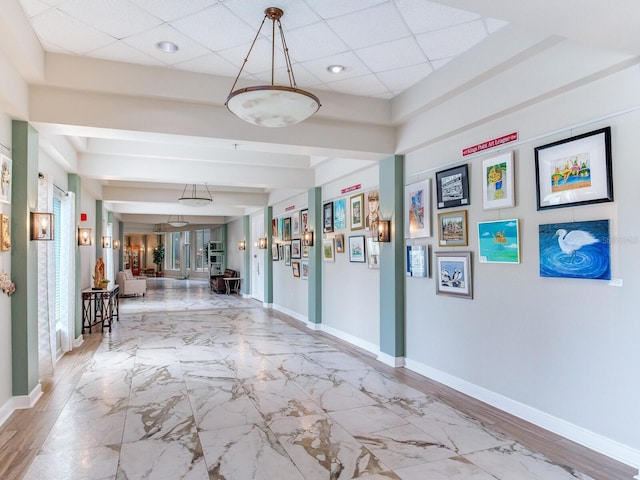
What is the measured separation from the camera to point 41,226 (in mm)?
4883

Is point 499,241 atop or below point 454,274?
atop

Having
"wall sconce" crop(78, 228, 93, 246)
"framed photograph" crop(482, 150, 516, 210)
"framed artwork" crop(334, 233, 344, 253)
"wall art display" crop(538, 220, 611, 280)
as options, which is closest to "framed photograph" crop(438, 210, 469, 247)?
"framed photograph" crop(482, 150, 516, 210)

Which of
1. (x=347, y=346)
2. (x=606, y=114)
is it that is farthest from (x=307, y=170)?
(x=606, y=114)

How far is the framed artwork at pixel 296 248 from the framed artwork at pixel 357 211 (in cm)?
278

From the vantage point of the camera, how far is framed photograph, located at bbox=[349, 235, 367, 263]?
7714 millimetres

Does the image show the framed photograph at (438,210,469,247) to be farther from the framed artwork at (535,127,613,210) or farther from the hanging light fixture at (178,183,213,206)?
the hanging light fixture at (178,183,213,206)

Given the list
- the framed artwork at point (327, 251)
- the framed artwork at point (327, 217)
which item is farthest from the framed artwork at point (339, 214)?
the framed artwork at point (327, 251)

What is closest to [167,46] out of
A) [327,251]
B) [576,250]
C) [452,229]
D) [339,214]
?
[452,229]

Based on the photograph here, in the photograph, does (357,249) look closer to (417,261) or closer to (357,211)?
(357,211)

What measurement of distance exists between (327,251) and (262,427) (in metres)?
5.27

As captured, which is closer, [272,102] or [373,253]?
[272,102]

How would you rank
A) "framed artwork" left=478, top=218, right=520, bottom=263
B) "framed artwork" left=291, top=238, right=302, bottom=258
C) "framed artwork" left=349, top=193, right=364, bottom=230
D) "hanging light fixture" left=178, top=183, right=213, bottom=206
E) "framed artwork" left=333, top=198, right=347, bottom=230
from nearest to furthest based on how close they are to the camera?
"framed artwork" left=478, top=218, right=520, bottom=263 < "framed artwork" left=349, top=193, right=364, bottom=230 < "framed artwork" left=333, top=198, right=347, bottom=230 < "hanging light fixture" left=178, top=183, right=213, bottom=206 < "framed artwork" left=291, top=238, right=302, bottom=258

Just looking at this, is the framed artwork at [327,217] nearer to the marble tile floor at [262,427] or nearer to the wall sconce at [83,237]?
the marble tile floor at [262,427]

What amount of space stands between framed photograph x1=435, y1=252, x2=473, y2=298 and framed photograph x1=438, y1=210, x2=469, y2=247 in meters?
0.13
